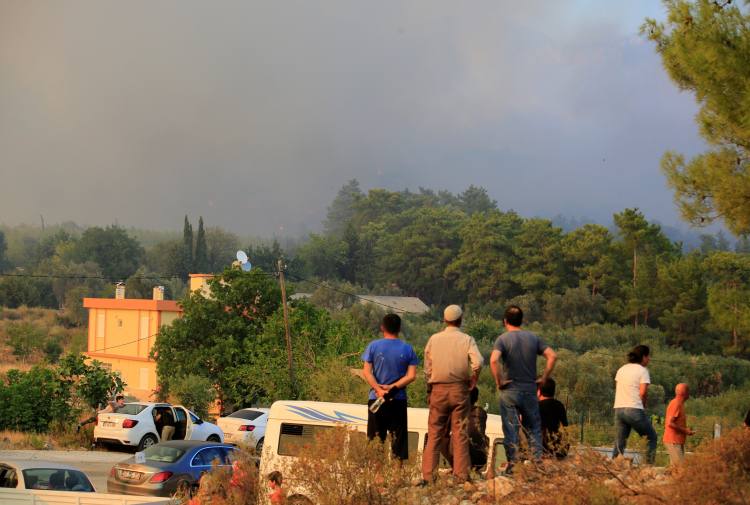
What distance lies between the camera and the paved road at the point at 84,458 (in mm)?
14987

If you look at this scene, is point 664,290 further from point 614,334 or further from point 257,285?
point 257,285

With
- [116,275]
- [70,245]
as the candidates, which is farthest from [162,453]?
[70,245]

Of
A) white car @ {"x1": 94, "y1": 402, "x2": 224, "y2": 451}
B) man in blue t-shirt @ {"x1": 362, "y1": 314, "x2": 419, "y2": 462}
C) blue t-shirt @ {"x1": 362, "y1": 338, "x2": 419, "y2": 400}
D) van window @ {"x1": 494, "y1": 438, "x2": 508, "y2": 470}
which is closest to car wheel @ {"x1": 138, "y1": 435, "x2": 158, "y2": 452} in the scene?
white car @ {"x1": 94, "y1": 402, "x2": 224, "y2": 451}

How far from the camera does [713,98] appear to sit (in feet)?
29.6

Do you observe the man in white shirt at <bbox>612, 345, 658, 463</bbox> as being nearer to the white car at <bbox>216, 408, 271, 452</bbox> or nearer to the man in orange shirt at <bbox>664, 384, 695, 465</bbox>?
the man in orange shirt at <bbox>664, 384, 695, 465</bbox>

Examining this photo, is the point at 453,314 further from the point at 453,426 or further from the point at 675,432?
the point at 675,432

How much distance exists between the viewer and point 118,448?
18703 millimetres

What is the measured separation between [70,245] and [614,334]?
11812cm

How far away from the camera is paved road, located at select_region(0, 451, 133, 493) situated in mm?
14987

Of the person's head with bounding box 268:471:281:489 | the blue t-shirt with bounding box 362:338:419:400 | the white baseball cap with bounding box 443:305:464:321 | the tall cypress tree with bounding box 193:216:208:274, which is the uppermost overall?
the tall cypress tree with bounding box 193:216:208:274

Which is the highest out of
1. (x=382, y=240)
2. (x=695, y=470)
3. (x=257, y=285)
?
(x=382, y=240)

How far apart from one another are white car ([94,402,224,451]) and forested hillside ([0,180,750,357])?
79.3 ft

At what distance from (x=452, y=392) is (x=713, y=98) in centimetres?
627

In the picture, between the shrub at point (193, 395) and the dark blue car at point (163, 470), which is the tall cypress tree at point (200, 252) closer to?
the shrub at point (193, 395)
